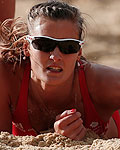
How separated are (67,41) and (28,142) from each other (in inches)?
Result: 27.2

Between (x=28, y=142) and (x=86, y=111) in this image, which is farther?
(x=86, y=111)

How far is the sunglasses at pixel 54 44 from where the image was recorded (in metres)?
2.45

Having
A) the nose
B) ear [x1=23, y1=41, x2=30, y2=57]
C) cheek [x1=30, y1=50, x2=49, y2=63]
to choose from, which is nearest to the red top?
ear [x1=23, y1=41, x2=30, y2=57]

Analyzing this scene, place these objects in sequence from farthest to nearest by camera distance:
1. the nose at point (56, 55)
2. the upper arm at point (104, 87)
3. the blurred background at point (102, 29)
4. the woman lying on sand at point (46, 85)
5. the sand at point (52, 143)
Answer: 1. the blurred background at point (102, 29)
2. the upper arm at point (104, 87)
3. the woman lying on sand at point (46, 85)
4. the nose at point (56, 55)
5. the sand at point (52, 143)

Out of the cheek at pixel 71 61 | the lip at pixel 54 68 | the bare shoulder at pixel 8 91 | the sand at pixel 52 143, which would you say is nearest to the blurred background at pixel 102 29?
the bare shoulder at pixel 8 91

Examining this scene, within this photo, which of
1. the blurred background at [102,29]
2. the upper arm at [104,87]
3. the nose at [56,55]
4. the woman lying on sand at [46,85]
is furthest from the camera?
the blurred background at [102,29]

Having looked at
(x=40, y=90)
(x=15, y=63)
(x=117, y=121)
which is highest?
(x=15, y=63)

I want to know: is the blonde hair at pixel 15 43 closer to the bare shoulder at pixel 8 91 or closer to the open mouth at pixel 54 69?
the bare shoulder at pixel 8 91

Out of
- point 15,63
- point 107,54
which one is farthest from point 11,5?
point 107,54

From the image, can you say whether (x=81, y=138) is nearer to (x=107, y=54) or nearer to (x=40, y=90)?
(x=40, y=90)

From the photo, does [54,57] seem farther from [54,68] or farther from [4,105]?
[4,105]

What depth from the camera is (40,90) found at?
2734mm

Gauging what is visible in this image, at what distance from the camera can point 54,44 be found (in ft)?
8.02

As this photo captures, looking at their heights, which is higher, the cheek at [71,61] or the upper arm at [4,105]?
the cheek at [71,61]
